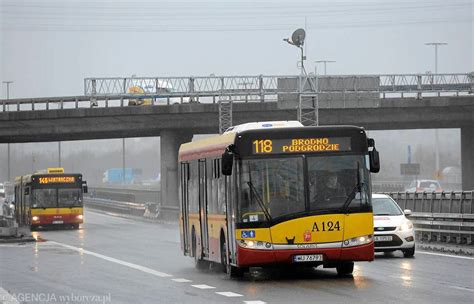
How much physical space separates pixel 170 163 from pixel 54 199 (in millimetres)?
16672

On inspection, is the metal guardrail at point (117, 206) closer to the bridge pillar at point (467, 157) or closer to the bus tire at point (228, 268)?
the bridge pillar at point (467, 157)

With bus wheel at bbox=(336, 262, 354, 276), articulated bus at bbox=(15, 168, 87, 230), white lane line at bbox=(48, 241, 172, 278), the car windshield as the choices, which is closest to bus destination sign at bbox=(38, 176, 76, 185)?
articulated bus at bbox=(15, 168, 87, 230)

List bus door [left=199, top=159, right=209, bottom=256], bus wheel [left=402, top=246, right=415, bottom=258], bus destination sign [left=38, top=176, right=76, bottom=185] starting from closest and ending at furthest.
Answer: bus door [left=199, top=159, right=209, bottom=256], bus wheel [left=402, top=246, right=415, bottom=258], bus destination sign [left=38, top=176, right=76, bottom=185]

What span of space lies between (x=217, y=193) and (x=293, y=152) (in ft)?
7.49

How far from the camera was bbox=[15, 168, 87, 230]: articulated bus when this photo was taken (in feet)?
177

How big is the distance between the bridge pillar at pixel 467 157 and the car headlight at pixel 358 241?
5275cm

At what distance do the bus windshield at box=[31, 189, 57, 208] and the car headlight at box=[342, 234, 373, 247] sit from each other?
35833 mm

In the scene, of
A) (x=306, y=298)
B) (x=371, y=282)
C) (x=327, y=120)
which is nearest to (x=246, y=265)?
(x=371, y=282)

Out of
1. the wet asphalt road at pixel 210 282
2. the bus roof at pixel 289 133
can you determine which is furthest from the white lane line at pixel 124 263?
the bus roof at pixel 289 133

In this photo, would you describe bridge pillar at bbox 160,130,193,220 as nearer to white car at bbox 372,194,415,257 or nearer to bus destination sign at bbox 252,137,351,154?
white car at bbox 372,194,415,257

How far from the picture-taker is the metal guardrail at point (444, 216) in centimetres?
3003

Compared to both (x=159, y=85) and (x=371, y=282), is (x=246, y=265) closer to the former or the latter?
(x=371, y=282)

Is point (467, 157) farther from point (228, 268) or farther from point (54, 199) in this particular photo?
point (228, 268)

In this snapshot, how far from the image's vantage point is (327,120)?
6644cm
